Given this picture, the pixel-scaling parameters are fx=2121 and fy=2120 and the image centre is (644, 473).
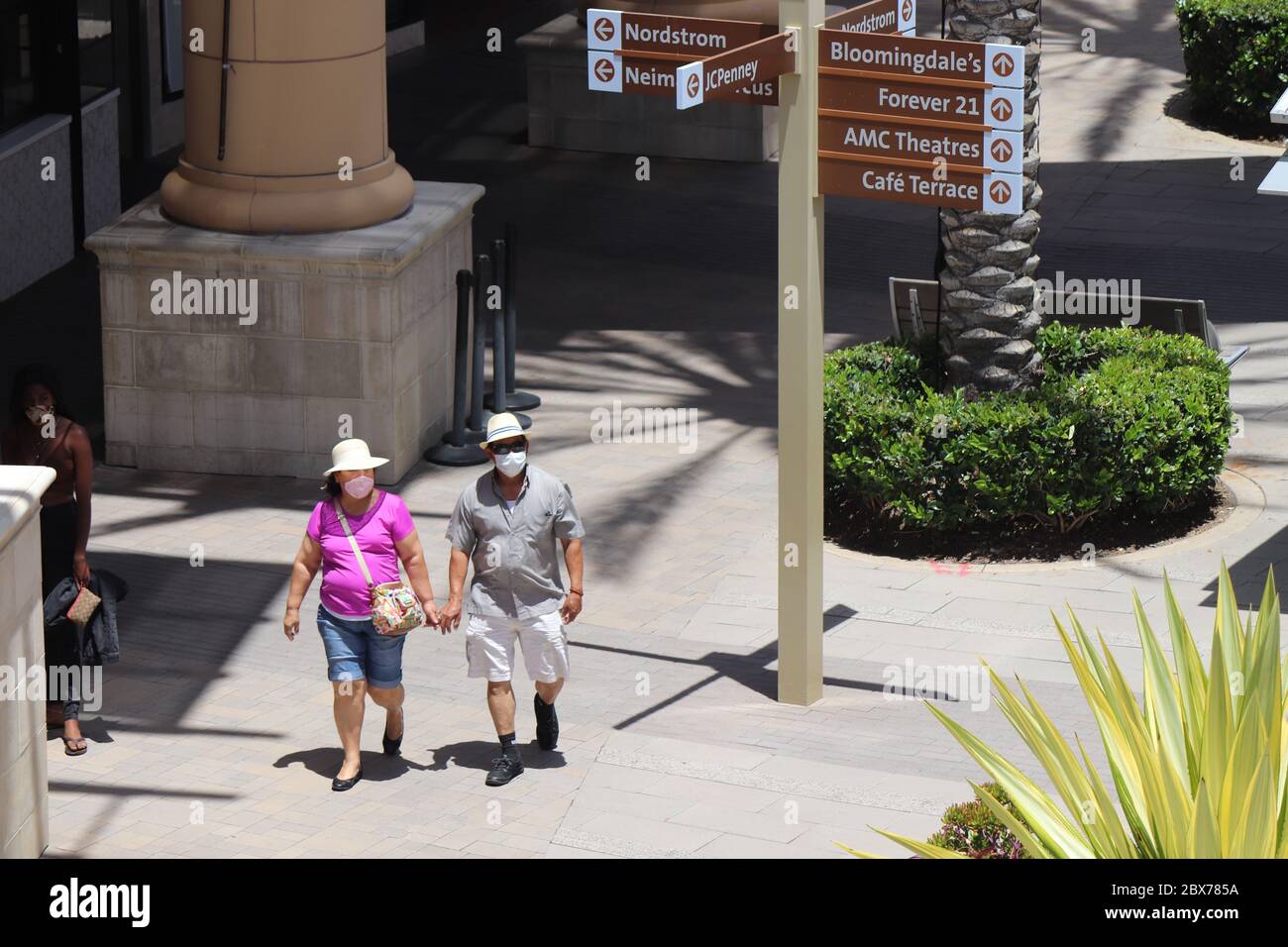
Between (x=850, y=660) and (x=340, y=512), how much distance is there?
2982 mm

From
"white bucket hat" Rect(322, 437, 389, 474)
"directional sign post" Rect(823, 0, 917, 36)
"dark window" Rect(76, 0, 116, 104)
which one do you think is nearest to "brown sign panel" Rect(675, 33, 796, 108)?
"directional sign post" Rect(823, 0, 917, 36)

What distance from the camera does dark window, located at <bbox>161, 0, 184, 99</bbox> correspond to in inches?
836

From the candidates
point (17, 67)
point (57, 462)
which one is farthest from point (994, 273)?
point (17, 67)

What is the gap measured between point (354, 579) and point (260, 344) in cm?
472

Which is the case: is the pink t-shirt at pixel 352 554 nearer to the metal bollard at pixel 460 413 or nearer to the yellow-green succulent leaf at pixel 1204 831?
the yellow-green succulent leaf at pixel 1204 831

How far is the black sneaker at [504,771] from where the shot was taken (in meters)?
9.16

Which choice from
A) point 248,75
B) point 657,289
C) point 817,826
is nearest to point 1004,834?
point 817,826

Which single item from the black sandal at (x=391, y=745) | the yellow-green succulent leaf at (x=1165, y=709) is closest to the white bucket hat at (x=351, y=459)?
the black sandal at (x=391, y=745)

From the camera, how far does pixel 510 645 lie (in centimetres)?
933

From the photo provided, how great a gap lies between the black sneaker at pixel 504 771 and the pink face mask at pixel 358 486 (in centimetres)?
131

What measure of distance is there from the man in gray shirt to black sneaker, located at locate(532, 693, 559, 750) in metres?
0.18

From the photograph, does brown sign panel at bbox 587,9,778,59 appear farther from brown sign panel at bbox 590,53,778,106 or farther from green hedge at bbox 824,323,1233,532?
green hedge at bbox 824,323,1233,532
